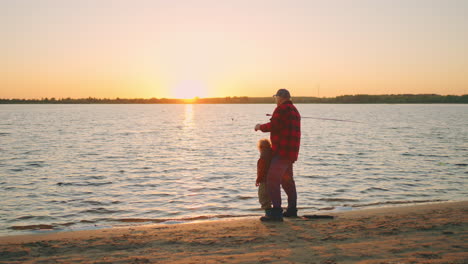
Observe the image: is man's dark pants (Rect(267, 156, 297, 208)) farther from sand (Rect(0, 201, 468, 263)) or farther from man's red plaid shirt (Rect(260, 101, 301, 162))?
sand (Rect(0, 201, 468, 263))

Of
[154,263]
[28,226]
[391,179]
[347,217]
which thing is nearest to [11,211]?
[28,226]

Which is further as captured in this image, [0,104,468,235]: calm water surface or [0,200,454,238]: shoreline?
[0,104,468,235]: calm water surface

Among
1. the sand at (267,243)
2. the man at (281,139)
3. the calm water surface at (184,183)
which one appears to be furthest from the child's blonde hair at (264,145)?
the calm water surface at (184,183)

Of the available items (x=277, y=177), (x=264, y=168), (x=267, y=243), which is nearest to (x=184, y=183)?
(x=264, y=168)

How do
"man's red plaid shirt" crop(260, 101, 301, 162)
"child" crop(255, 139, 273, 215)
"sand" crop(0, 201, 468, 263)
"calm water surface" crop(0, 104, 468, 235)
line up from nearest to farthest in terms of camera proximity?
"sand" crop(0, 201, 468, 263) → "man's red plaid shirt" crop(260, 101, 301, 162) → "child" crop(255, 139, 273, 215) → "calm water surface" crop(0, 104, 468, 235)

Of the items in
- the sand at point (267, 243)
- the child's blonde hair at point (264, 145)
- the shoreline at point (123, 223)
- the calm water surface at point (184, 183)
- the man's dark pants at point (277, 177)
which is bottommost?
the calm water surface at point (184, 183)

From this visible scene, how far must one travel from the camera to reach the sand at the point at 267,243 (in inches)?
206

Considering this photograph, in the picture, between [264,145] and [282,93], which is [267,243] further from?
[282,93]

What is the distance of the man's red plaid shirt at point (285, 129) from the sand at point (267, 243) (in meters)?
1.24

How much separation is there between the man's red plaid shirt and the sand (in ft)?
4.07

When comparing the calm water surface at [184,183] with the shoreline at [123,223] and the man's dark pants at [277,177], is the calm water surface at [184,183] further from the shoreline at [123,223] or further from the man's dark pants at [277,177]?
the man's dark pants at [277,177]

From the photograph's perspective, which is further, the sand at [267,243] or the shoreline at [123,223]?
the shoreline at [123,223]

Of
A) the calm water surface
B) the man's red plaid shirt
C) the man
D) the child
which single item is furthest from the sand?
the calm water surface

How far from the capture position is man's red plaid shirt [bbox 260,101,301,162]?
6.81m
